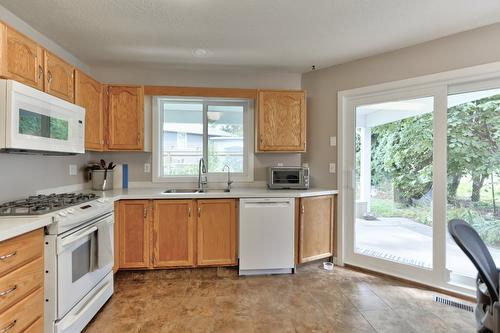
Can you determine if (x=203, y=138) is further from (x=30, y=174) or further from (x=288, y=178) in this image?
(x=30, y=174)

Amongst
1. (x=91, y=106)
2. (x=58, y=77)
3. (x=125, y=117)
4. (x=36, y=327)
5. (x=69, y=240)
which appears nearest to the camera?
(x=36, y=327)

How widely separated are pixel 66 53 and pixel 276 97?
2275 millimetres

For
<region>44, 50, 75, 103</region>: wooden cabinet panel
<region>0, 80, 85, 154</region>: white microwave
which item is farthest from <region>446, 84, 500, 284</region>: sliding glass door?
<region>44, 50, 75, 103</region>: wooden cabinet panel

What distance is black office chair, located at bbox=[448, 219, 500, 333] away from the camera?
117 cm

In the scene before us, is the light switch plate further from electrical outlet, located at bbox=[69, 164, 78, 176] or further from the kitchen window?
electrical outlet, located at bbox=[69, 164, 78, 176]

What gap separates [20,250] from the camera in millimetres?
1420

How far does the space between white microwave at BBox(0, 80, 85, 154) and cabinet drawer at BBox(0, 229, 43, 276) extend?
57 centimetres

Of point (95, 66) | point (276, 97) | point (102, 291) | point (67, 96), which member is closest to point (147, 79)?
point (95, 66)

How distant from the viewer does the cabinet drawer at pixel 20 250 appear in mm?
1313

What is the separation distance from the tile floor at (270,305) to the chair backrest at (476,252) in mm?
960


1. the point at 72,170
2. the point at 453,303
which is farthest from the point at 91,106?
the point at 453,303

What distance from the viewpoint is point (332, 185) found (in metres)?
3.28

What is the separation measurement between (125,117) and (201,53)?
110 centimetres

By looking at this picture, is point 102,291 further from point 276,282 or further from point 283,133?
point 283,133
